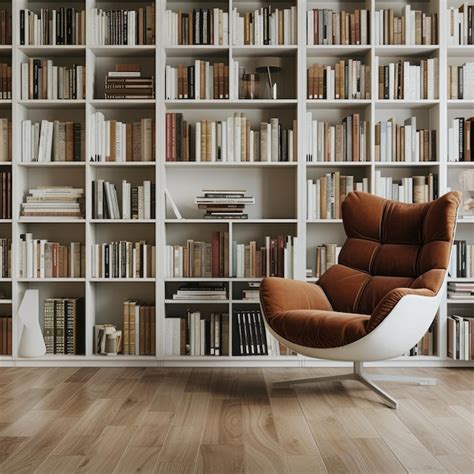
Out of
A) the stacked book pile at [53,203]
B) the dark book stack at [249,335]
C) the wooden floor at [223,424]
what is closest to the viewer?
the wooden floor at [223,424]

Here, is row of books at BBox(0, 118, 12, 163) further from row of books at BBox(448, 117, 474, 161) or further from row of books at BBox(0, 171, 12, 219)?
row of books at BBox(448, 117, 474, 161)

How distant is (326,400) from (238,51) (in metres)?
2.48

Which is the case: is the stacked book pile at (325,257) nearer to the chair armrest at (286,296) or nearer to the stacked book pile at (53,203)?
the chair armrest at (286,296)

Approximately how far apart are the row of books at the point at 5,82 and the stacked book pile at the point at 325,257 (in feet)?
7.82

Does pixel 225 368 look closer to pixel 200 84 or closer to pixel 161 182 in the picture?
pixel 161 182

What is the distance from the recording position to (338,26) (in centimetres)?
486

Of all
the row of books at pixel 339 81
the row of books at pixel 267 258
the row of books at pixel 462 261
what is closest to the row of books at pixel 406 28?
the row of books at pixel 339 81

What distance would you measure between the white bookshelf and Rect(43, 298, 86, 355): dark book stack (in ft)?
0.28

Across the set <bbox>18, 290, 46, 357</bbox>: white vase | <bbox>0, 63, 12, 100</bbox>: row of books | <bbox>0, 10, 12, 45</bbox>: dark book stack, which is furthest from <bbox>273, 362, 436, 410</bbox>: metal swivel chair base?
<bbox>0, 10, 12, 45</bbox>: dark book stack

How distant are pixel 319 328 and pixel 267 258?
Result: 1275mm

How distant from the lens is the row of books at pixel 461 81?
4852 millimetres

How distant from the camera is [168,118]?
15.9 ft

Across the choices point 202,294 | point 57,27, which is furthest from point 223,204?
point 57,27

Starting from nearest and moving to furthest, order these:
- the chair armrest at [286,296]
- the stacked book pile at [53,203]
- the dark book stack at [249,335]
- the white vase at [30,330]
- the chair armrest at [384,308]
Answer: the chair armrest at [384,308] < the chair armrest at [286,296] < the white vase at [30,330] < the dark book stack at [249,335] < the stacked book pile at [53,203]
